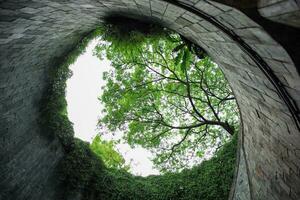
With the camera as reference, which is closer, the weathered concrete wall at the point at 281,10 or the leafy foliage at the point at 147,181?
the weathered concrete wall at the point at 281,10

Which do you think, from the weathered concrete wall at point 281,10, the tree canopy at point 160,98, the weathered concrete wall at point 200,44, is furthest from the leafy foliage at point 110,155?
the weathered concrete wall at point 281,10

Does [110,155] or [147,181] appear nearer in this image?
[147,181]

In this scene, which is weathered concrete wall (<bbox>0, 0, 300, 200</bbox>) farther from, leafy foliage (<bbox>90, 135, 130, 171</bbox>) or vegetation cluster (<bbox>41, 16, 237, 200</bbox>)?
leafy foliage (<bbox>90, 135, 130, 171</bbox>)

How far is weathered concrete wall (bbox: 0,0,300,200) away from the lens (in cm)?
228

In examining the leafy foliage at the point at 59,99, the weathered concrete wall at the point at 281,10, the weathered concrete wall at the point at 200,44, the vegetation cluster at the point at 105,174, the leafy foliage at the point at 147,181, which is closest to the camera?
the weathered concrete wall at the point at 281,10

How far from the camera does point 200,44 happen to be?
4.27 m

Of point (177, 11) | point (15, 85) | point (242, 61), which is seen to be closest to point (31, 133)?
point (15, 85)

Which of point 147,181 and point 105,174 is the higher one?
point 105,174

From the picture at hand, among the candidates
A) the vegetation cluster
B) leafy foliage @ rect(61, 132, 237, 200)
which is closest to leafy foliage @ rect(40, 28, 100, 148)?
the vegetation cluster

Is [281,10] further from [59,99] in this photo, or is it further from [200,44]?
[59,99]

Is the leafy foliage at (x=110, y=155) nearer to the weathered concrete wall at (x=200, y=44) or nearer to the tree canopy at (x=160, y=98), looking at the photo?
the tree canopy at (x=160, y=98)

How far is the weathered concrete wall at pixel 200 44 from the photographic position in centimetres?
228

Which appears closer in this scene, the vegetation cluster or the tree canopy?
the vegetation cluster

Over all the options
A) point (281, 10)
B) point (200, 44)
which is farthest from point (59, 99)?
point (281, 10)
